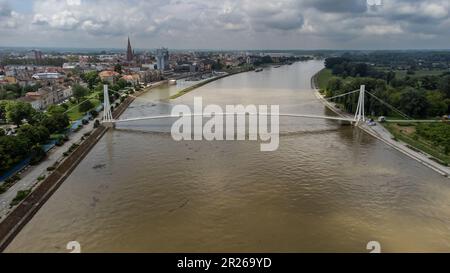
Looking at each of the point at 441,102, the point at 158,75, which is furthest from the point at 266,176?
the point at 158,75

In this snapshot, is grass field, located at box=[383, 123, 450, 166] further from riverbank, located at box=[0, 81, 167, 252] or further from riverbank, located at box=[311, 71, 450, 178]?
riverbank, located at box=[0, 81, 167, 252]

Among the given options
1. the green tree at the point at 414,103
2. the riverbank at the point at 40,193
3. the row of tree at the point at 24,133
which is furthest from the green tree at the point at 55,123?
the green tree at the point at 414,103

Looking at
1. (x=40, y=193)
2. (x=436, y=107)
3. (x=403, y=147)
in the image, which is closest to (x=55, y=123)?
(x=40, y=193)

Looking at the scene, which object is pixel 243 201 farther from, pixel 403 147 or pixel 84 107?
pixel 84 107

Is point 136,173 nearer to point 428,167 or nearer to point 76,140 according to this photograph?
point 76,140

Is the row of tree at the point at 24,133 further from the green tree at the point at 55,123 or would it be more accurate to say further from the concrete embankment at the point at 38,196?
the concrete embankment at the point at 38,196

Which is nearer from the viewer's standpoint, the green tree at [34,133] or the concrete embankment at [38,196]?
the concrete embankment at [38,196]

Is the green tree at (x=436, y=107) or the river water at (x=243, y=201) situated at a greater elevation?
the green tree at (x=436, y=107)

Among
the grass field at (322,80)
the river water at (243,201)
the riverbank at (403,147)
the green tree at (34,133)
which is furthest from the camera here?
the grass field at (322,80)
